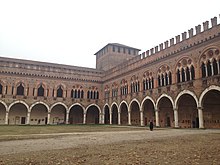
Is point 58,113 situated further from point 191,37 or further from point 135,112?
point 191,37

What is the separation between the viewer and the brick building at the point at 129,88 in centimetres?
2130

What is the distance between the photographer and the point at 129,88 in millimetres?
33000

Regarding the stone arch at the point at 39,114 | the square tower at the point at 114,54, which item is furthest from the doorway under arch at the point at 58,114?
the square tower at the point at 114,54

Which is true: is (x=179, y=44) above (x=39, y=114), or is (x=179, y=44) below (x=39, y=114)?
above

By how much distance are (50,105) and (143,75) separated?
57.8 ft

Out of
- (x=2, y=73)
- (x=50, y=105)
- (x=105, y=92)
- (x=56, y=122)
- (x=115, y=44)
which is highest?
(x=115, y=44)

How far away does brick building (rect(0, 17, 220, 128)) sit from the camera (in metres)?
21.3

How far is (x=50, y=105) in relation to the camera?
36594 millimetres

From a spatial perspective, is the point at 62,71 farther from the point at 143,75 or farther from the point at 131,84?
the point at 143,75

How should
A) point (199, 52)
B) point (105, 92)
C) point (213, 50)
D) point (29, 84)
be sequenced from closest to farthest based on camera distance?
1. point (213, 50)
2. point (199, 52)
3. point (29, 84)
4. point (105, 92)

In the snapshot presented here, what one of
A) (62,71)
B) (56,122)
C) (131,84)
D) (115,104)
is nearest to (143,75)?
(131,84)

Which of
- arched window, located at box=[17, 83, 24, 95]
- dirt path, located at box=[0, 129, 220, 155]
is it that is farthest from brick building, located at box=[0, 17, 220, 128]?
dirt path, located at box=[0, 129, 220, 155]

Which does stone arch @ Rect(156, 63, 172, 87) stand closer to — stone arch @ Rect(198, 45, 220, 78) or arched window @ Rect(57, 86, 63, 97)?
stone arch @ Rect(198, 45, 220, 78)

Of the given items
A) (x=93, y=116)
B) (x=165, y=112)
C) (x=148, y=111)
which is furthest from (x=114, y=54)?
(x=165, y=112)
